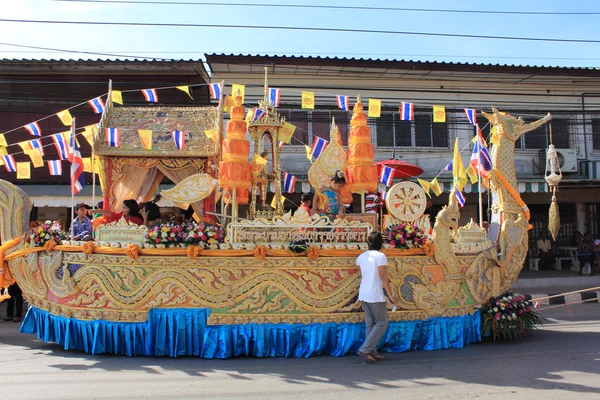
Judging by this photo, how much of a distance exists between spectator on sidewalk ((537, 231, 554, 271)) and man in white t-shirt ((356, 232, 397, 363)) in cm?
1155

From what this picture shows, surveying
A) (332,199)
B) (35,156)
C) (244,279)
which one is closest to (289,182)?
(332,199)

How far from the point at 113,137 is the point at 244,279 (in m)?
3.94

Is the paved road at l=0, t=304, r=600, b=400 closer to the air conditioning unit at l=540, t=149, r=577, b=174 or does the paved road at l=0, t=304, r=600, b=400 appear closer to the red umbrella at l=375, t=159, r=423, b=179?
the red umbrella at l=375, t=159, r=423, b=179

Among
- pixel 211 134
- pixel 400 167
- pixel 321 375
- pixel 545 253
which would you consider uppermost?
pixel 211 134

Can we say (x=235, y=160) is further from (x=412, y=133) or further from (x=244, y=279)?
(x=412, y=133)

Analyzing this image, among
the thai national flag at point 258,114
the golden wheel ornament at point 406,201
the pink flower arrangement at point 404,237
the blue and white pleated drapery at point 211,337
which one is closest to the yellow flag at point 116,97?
the thai national flag at point 258,114

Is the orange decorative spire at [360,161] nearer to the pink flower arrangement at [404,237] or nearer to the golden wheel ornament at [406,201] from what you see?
the golden wheel ornament at [406,201]

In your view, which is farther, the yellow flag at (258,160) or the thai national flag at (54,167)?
the thai national flag at (54,167)

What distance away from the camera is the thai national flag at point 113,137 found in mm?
7949

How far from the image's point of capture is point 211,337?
5.54 metres

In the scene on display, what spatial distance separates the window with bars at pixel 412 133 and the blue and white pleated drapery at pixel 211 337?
932cm

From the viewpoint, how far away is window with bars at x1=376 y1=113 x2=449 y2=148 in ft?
47.1

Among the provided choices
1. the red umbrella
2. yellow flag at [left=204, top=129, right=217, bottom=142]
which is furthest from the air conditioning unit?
yellow flag at [left=204, top=129, right=217, bottom=142]

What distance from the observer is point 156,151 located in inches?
316
